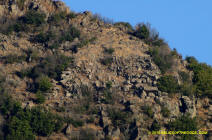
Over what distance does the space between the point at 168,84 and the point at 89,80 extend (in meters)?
9.22

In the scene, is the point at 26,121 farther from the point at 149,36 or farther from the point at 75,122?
the point at 149,36

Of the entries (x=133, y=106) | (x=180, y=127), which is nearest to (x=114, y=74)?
(x=133, y=106)

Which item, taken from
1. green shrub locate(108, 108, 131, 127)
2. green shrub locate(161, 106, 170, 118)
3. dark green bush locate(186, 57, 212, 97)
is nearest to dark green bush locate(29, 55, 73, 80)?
green shrub locate(108, 108, 131, 127)

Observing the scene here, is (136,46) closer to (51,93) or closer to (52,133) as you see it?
(51,93)

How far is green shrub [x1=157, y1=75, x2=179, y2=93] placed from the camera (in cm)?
6022

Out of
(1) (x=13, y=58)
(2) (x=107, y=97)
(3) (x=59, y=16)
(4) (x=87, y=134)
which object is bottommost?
(4) (x=87, y=134)

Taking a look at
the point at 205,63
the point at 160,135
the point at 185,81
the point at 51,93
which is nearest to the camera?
the point at 160,135

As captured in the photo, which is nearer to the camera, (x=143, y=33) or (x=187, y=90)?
(x=187, y=90)

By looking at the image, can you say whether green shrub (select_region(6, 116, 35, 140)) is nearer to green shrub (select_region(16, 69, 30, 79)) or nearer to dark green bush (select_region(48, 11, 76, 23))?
green shrub (select_region(16, 69, 30, 79))

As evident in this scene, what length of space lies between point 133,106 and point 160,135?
4980 millimetres

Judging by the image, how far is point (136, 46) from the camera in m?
67.1

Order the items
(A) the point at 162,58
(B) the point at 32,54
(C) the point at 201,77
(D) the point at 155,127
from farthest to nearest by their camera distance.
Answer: (A) the point at 162,58 < (C) the point at 201,77 < (B) the point at 32,54 < (D) the point at 155,127

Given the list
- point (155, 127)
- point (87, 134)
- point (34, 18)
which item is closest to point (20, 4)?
point (34, 18)

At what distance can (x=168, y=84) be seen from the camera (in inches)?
2387
